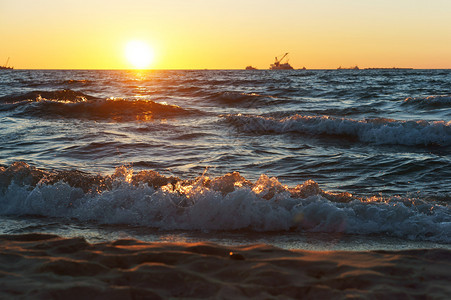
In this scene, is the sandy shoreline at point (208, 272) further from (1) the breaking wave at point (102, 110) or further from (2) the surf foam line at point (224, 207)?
(1) the breaking wave at point (102, 110)

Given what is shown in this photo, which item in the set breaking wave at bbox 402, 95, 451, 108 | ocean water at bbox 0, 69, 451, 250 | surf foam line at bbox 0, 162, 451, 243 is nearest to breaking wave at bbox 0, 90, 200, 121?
ocean water at bbox 0, 69, 451, 250

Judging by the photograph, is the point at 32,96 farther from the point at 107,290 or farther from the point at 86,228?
the point at 107,290

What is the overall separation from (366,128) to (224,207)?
8191 mm

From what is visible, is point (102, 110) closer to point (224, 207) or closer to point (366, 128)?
point (366, 128)

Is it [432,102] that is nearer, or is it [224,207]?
[224,207]

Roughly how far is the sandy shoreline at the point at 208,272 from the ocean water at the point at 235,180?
1.53 feet

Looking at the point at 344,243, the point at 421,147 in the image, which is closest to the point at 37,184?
the point at 344,243

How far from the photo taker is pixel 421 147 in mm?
10062

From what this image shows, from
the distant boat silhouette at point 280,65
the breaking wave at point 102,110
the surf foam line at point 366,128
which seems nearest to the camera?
the surf foam line at point 366,128

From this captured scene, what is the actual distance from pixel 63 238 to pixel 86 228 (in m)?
0.58

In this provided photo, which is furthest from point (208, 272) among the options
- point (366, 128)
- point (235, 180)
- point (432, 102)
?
point (432, 102)

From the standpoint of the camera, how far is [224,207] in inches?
191

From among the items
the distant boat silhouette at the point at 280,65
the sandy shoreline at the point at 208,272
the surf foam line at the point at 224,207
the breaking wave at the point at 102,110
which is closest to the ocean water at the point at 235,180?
the surf foam line at the point at 224,207

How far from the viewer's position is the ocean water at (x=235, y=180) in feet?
14.8
